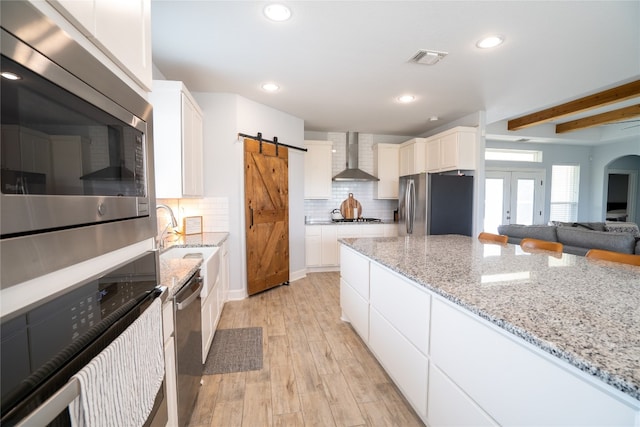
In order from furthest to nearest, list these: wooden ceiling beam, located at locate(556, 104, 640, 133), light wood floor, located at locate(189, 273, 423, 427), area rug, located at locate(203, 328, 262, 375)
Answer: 1. wooden ceiling beam, located at locate(556, 104, 640, 133)
2. area rug, located at locate(203, 328, 262, 375)
3. light wood floor, located at locate(189, 273, 423, 427)

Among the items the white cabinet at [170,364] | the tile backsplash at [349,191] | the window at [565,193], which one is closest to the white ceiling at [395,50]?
the tile backsplash at [349,191]

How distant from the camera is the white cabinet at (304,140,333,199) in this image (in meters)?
4.81

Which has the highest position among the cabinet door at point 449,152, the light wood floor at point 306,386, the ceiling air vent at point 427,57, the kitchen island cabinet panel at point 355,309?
the ceiling air vent at point 427,57

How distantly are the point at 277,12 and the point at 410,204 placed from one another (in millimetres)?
3449

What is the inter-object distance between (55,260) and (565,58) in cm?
385

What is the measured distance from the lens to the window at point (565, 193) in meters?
6.94

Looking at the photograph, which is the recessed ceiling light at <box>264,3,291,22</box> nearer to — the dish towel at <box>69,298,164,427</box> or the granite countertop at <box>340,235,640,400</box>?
the granite countertop at <box>340,235,640,400</box>

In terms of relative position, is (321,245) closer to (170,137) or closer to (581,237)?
(170,137)

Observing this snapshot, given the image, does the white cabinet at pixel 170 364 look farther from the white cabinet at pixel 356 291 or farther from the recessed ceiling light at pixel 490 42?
the recessed ceiling light at pixel 490 42

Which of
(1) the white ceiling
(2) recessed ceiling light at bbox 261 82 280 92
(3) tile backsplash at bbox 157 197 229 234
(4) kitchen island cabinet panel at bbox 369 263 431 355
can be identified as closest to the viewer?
(4) kitchen island cabinet panel at bbox 369 263 431 355

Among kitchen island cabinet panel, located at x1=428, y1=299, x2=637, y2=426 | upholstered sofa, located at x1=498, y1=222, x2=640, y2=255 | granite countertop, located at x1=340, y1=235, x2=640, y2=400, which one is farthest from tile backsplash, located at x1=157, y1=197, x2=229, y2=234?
upholstered sofa, located at x1=498, y1=222, x2=640, y2=255

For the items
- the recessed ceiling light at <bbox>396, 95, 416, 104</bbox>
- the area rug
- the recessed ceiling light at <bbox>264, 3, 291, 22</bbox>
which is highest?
the recessed ceiling light at <bbox>396, 95, 416, 104</bbox>

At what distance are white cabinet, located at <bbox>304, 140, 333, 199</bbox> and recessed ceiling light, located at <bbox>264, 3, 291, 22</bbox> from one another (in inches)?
111

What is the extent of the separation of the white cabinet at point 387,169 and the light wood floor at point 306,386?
3090 millimetres
